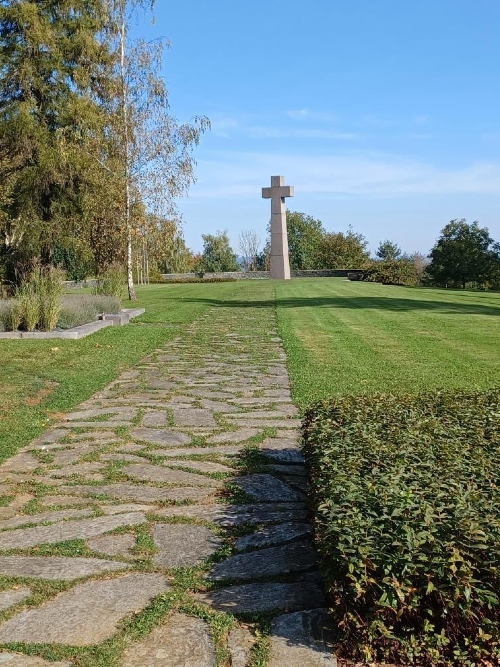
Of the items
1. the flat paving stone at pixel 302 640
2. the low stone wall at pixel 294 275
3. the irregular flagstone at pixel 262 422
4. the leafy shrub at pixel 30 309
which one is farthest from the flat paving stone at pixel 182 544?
the low stone wall at pixel 294 275

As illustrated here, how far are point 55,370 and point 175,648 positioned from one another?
698 cm

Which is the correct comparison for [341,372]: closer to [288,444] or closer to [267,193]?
[288,444]

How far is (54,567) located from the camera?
10.8ft

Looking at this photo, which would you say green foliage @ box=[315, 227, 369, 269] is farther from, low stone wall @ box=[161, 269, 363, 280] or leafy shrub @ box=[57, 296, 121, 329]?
leafy shrub @ box=[57, 296, 121, 329]

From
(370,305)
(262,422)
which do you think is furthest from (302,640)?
(370,305)

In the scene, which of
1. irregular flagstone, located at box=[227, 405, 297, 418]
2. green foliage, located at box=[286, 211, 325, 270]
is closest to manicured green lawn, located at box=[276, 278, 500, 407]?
irregular flagstone, located at box=[227, 405, 297, 418]

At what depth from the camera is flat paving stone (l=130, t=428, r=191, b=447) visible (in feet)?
18.2

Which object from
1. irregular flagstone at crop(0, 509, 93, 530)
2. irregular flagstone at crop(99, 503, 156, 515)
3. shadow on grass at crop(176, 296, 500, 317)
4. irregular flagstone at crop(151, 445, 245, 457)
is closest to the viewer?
irregular flagstone at crop(0, 509, 93, 530)

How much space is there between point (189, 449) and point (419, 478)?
251 cm

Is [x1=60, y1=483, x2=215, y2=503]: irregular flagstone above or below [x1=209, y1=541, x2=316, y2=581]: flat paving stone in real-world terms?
above

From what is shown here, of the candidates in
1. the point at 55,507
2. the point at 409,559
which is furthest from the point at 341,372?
the point at 409,559

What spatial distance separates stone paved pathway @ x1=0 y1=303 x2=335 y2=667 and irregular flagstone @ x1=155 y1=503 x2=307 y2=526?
0.04 feet

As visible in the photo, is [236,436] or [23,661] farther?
[236,436]

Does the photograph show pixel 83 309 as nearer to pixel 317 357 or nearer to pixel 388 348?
pixel 317 357
